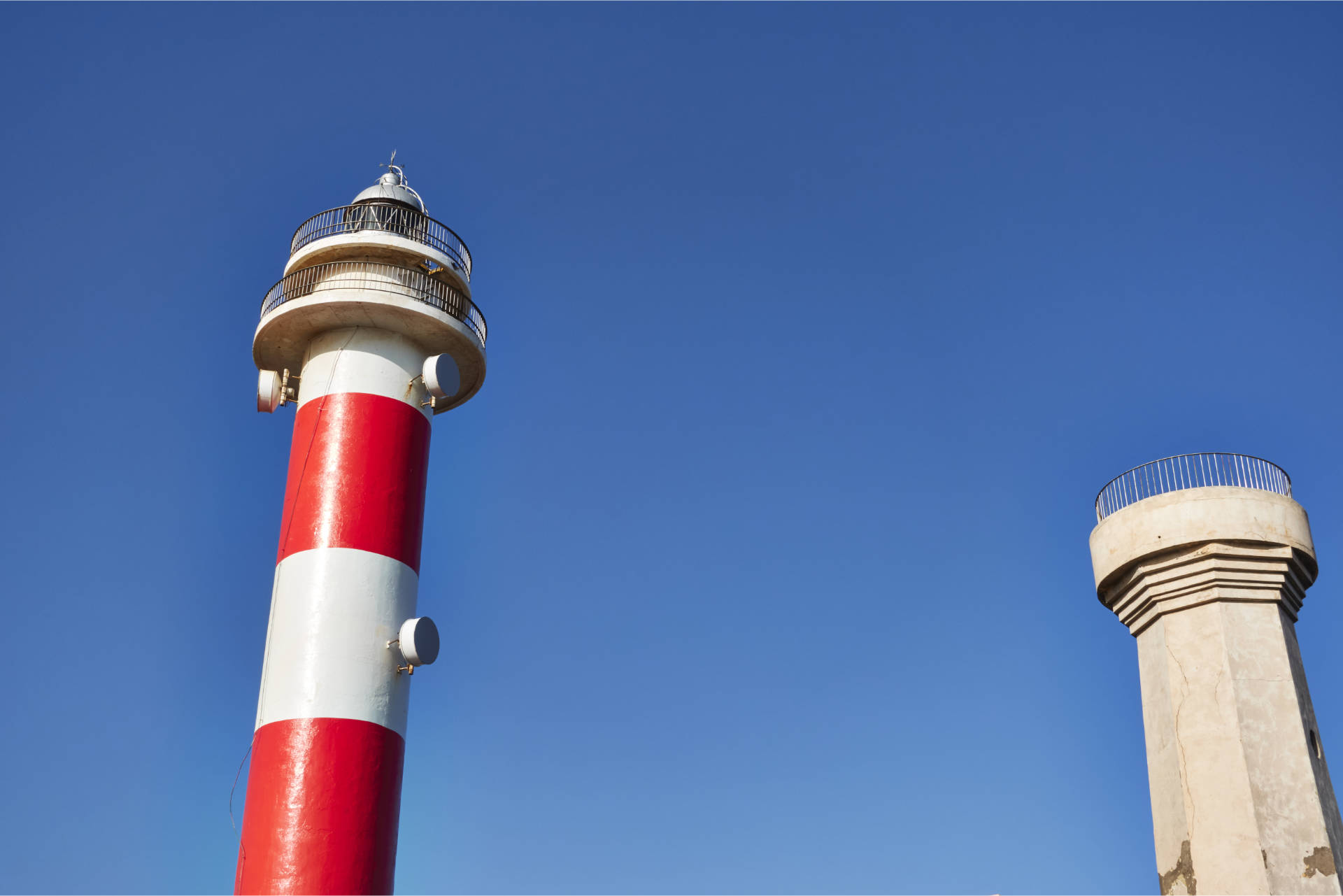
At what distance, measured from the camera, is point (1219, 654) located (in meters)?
19.1

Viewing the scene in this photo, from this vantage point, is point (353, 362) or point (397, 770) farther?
point (353, 362)

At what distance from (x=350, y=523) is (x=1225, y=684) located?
12.8 meters

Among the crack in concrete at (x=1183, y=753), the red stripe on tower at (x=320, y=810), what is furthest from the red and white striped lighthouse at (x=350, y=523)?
the crack in concrete at (x=1183, y=753)

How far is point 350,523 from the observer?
18.2 m

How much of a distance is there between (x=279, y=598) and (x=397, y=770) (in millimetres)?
2916

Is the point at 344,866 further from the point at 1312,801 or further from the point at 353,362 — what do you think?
the point at 1312,801

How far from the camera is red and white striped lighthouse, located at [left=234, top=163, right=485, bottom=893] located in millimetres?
16453

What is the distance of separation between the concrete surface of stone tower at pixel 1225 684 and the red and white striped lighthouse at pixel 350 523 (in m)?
10.8

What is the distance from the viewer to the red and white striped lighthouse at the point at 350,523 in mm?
16453

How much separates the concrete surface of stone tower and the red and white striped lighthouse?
1083 cm

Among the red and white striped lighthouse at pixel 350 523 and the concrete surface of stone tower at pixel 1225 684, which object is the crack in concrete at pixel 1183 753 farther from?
the red and white striped lighthouse at pixel 350 523

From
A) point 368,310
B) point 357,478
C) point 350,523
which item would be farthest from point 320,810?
point 368,310

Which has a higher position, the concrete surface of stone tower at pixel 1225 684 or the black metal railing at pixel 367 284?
the black metal railing at pixel 367 284

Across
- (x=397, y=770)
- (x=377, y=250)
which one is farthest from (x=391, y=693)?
(x=377, y=250)
